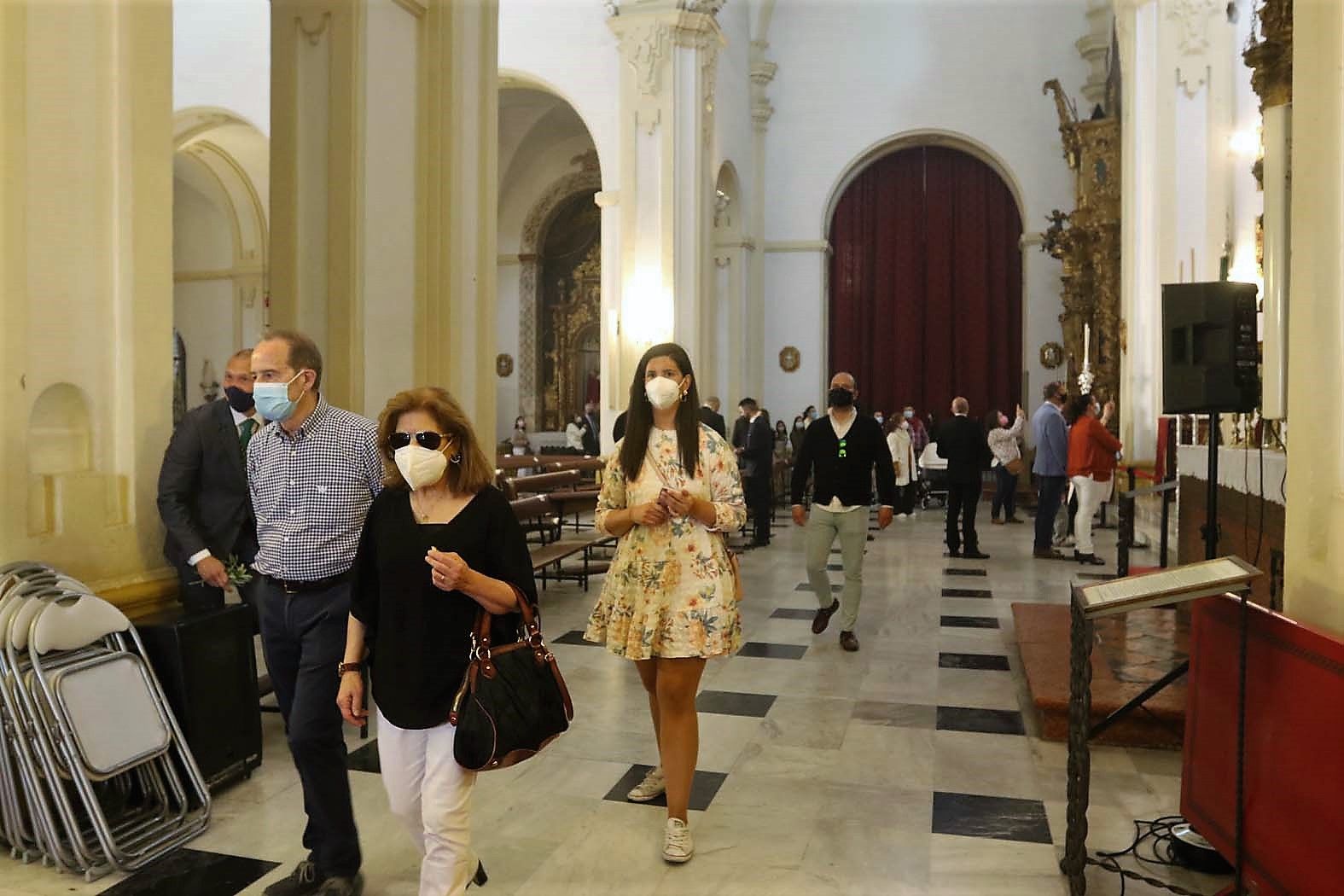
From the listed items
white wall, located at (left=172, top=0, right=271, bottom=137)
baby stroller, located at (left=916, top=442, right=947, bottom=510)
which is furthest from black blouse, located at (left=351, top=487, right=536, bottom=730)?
white wall, located at (left=172, top=0, right=271, bottom=137)

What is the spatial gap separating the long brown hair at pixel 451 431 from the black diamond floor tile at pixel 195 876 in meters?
1.47

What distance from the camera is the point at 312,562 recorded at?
3.01 m

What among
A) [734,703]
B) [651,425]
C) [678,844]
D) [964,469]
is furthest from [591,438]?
[678,844]

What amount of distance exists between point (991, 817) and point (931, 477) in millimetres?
13679

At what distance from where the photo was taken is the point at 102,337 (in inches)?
157

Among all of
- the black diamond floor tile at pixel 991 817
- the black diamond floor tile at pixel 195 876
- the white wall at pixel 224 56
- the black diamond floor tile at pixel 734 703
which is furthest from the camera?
the white wall at pixel 224 56

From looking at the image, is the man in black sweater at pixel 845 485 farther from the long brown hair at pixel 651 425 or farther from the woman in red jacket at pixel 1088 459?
the woman in red jacket at pixel 1088 459

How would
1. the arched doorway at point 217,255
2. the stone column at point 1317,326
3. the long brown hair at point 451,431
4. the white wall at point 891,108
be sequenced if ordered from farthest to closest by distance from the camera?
the white wall at point 891,108 → the arched doorway at point 217,255 → the stone column at point 1317,326 → the long brown hair at point 451,431

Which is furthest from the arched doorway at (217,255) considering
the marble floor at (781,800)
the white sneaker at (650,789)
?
the white sneaker at (650,789)

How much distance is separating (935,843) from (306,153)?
4.65 meters

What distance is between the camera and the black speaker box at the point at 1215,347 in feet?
15.0

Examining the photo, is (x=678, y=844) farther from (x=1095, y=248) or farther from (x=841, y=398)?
(x=1095, y=248)

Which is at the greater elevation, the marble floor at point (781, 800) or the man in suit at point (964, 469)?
the man in suit at point (964, 469)

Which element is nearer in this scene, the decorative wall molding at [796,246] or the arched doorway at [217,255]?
the arched doorway at [217,255]
